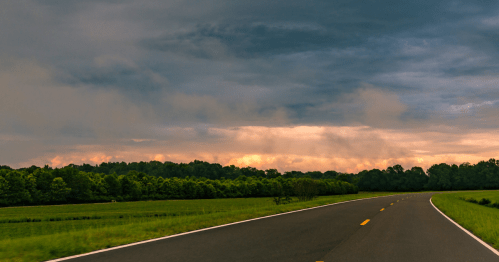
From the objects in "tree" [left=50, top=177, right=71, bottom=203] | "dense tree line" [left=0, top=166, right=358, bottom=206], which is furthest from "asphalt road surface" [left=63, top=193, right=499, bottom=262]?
"tree" [left=50, top=177, right=71, bottom=203]

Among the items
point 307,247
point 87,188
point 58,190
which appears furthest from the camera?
point 87,188

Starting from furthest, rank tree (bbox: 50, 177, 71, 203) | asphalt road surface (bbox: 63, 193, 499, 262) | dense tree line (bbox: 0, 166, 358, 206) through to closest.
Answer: tree (bbox: 50, 177, 71, 203)
dense tree line (bbox: 0, 166, 358, 206)
asphalt road surface (bbox: 63, 193, 499, 262)

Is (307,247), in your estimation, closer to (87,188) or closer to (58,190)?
(58,190)

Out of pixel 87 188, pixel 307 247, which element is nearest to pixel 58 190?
pixel 87 188

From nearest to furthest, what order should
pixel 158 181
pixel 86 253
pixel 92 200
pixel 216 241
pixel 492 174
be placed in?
pixel 86 253 → pixel 216 241 → pixel 92 200 → pixel 158 181 → pixel 492 174

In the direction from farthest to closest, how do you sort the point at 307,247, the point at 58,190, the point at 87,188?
the point at 87,188 < the point at 58,190 < the point at 307,247

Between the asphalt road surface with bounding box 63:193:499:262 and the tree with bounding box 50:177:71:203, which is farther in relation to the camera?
the tree with bounding box 50:177:71:203

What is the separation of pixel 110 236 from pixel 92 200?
91.4 meters

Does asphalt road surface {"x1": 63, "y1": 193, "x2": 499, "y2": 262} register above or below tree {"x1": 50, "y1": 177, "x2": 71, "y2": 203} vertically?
below

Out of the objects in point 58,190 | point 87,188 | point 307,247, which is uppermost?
point 87,188

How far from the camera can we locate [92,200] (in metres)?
93.1

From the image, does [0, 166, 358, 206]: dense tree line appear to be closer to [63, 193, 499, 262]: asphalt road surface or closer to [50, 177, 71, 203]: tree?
[50, 177, 71, 203]: tree

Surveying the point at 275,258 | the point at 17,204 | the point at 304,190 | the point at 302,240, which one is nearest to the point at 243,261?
the point at 275,258

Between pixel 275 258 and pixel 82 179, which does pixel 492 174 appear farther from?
pixel 275 258
